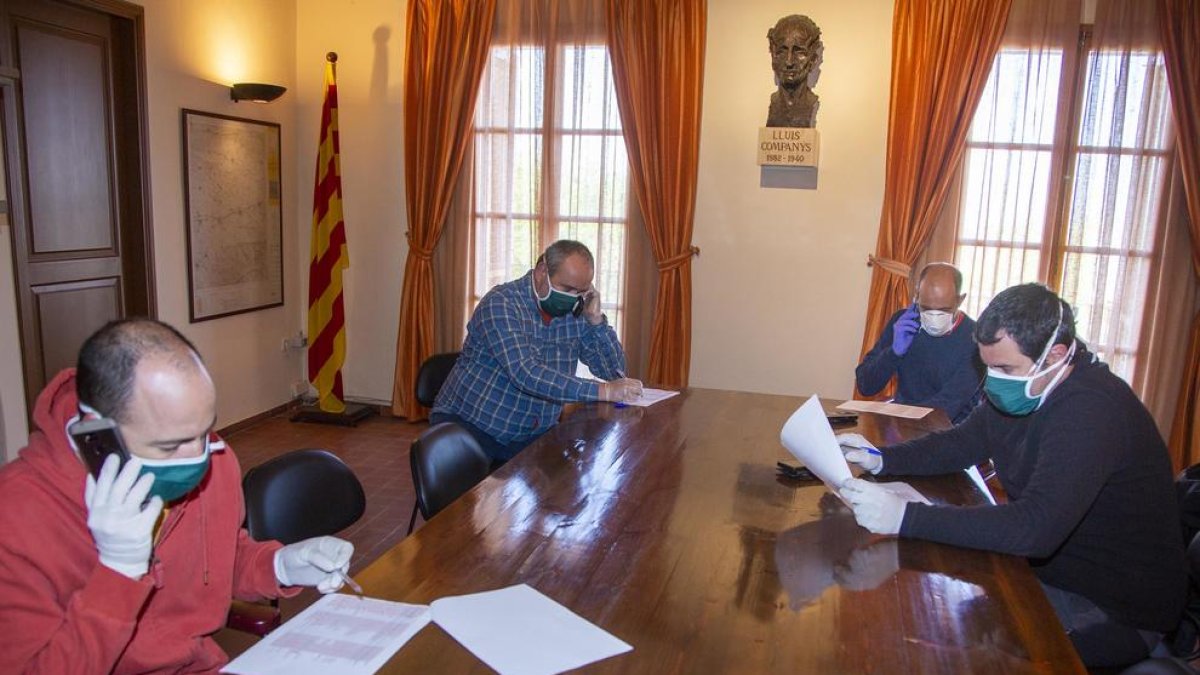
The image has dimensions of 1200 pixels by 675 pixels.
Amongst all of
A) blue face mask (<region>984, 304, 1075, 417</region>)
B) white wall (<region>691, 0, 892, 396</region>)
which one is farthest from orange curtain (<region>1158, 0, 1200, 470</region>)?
blue face mask (<region>984, 304, 1075, 417</region>)

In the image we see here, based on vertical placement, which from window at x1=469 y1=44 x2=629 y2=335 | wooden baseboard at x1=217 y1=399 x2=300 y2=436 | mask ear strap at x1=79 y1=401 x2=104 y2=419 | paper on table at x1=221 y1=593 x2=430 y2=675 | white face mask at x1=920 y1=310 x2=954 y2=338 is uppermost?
window at x1=469 y1=44 x2=629 y2=335

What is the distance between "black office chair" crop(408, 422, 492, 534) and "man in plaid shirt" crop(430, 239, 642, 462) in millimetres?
513

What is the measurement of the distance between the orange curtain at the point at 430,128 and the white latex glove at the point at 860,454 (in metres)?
3.45

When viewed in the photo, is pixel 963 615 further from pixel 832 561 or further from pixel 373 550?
pixel 373 550

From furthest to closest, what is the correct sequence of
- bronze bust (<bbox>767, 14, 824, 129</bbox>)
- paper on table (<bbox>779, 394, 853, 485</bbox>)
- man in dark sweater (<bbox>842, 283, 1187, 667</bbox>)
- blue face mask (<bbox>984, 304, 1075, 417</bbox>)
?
bronze bust (<bbox>767, 14, 824, 129</bbox>) < paper on table (<bbox>779, 394, 853, 485</bbox>) < blue face mask (<bbox>984, 304, 1075, 417</bbox>) < man in dark sweater (<bbox>842, 283, 1187, 667</bbox>)

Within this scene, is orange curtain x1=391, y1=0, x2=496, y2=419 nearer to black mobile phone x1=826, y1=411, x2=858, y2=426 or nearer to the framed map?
the framed map

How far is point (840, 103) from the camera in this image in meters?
4.73

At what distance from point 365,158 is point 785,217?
2.77 m

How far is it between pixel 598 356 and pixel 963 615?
2206mm

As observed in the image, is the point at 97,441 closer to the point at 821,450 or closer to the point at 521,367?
the point at 821,450

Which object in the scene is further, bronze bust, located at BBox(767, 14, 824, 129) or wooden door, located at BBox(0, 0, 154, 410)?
bronze bust, located at BBox(767, 14, 824, 129)

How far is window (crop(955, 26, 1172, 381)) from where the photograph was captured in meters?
4.42

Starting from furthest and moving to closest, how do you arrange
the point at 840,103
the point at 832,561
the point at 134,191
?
1. the point at 840,103
2. the point at 134,191
3. the point at 832,561

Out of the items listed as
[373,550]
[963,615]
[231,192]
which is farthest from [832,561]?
[231,192]
